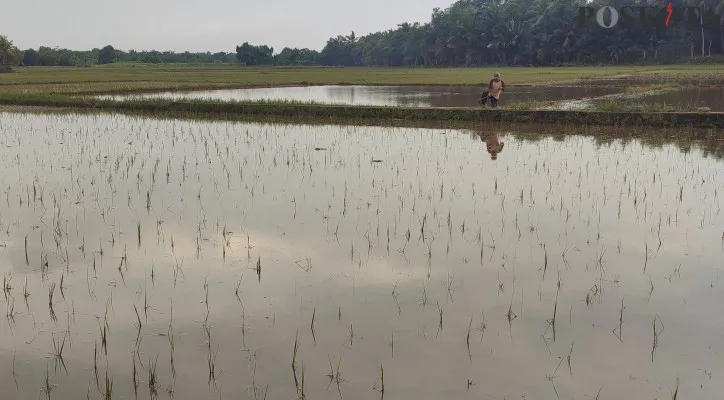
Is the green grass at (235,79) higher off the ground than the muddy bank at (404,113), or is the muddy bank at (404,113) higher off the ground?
the green grass at (235,79)

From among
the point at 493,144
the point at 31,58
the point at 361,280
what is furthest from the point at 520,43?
the point at 361,280

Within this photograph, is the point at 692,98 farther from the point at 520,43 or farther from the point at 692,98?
the point at 520,43

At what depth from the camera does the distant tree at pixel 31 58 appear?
65.9 metres

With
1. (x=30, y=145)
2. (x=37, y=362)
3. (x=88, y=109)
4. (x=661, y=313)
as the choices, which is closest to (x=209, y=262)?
(x=37, y=362)

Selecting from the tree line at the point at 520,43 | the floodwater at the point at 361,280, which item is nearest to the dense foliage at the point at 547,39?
the tree line at the point at 520,43

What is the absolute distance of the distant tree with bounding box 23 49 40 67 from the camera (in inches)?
2594

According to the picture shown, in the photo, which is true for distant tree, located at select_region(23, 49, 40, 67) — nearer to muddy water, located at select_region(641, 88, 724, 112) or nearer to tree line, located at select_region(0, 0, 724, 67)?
tree line, located at select_region(0, 0, 724, 67)

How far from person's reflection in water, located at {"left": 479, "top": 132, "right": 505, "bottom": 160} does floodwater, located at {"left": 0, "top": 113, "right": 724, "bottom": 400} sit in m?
0.95

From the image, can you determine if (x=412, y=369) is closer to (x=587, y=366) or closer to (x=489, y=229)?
(x=587, y=366)

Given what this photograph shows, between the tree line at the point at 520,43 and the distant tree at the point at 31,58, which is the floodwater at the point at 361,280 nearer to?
the tree line at the point at 520,43

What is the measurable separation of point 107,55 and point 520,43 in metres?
48.3

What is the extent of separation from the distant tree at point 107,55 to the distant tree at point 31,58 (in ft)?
35.9

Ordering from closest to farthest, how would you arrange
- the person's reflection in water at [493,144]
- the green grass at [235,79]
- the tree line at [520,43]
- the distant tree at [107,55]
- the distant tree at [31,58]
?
the person's reflection in water at [493,144], the green grass at [235,79], the tree line at [520,43], the distant tree at [31,58], the distant tree at [107,55]

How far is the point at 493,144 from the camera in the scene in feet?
31.7
